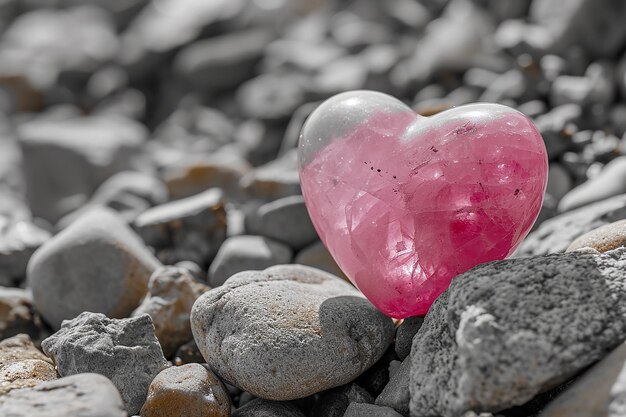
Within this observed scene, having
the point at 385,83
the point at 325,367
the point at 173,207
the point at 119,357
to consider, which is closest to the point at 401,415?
the point at 325,367

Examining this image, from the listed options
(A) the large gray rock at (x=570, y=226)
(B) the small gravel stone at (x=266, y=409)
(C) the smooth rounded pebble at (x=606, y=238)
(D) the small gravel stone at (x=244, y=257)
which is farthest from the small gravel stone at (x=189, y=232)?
(C) the smooth rounded pebble at (x=606, y=238)

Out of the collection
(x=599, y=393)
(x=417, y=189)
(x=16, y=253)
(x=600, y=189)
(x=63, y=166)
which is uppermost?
(x=417, y=189)

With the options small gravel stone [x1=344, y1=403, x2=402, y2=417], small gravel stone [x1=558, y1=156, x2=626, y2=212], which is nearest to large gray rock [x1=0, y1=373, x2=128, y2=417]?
small gravel stone [x1=344, y1=403, x2=402, y2=417]

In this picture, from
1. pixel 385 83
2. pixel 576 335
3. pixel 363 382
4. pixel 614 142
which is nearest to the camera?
pixel 576 335

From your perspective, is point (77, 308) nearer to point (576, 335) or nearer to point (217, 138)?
point (576, 335)

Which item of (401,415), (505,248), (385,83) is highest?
(505,248)

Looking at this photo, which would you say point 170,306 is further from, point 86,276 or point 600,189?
point 600,189

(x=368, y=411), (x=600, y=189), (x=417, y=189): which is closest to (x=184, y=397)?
(x=368, y=411)
